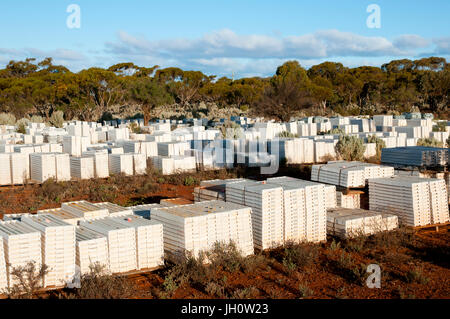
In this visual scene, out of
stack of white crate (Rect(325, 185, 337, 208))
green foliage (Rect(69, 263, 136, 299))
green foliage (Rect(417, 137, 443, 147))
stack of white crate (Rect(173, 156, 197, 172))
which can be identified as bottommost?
green foliage (Rect(69, 263, 136, 299))

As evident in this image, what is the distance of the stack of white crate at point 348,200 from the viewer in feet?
35.9

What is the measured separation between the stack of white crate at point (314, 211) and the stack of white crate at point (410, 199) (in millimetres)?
1977

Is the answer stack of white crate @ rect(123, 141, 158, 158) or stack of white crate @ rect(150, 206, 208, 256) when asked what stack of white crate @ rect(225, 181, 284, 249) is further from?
stack of white crate @ rect(123, 141, 158, 158)

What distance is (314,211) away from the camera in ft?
30.4

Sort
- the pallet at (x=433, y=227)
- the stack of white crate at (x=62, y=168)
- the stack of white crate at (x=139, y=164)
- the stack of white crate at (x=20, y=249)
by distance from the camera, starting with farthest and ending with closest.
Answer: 1. the stack of white crate at (x=139, y=164)
2. the stack of white crate at (x=62, y=168)
3. the pallet at (x=433, y=227)
4. the stack of white crate at (x=20, y=249)

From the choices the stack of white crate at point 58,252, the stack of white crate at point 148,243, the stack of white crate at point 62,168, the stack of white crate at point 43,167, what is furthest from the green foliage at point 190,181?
the stack of white crate at point 58,252

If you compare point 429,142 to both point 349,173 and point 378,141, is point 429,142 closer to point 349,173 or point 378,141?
point 378,141

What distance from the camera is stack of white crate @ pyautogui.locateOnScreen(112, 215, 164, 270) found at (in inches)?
297

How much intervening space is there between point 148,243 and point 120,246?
0.46m

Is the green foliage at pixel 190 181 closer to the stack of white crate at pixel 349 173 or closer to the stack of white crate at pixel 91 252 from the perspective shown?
the stack of white crate at pixel 349 173

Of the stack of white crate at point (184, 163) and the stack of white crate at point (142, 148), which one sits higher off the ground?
the stack of white crate at point (142, 148)

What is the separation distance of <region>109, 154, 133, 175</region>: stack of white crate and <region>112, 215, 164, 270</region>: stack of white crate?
27.9 ft

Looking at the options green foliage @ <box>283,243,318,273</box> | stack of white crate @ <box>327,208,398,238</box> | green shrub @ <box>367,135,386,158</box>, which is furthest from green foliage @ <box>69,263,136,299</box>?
green shrub @ <box>367,135,386,158</box>
